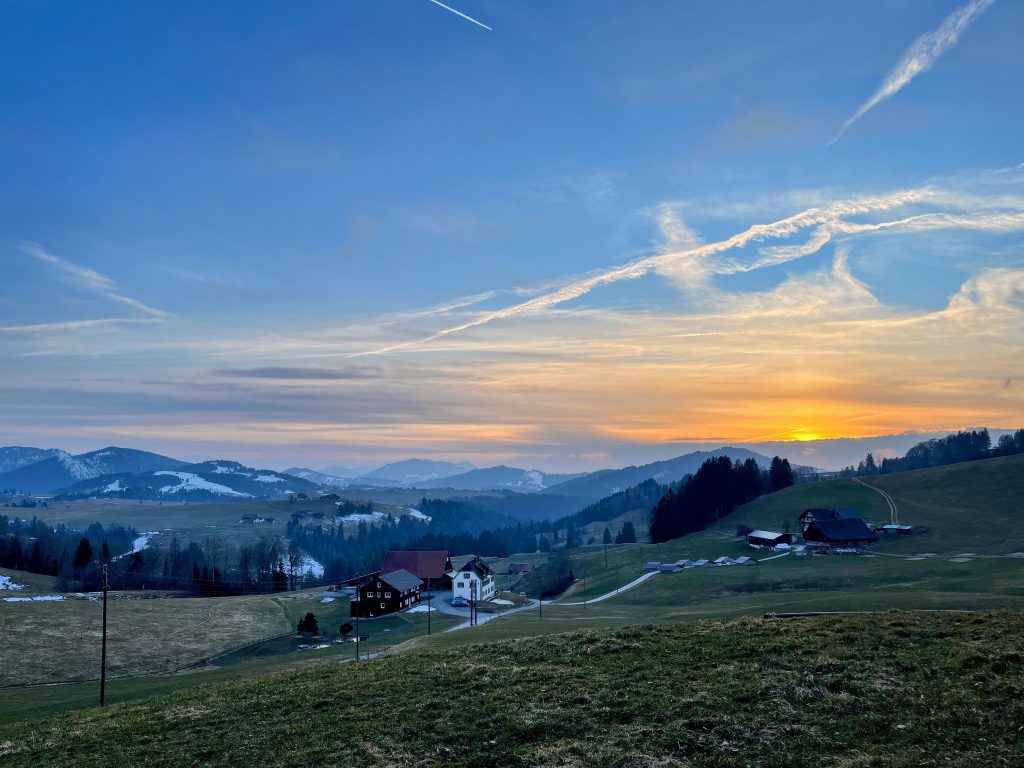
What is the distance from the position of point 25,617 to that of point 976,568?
127 m

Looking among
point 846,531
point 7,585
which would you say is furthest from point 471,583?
point 7,585

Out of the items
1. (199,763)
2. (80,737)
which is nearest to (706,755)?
(199,763)

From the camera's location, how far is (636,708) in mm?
24578

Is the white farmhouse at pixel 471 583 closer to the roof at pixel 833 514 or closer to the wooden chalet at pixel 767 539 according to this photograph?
the wooden chalet at pixel 767 539

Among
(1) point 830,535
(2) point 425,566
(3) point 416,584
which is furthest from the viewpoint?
(2) point 425,566

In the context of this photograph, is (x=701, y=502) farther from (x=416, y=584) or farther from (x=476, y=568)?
(x=416, y=584)

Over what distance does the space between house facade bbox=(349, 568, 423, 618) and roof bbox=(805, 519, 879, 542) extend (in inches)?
3276

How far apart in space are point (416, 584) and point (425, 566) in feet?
75.6

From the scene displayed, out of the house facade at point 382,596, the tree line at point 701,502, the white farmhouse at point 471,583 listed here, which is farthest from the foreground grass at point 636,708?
the tree line at point 701,502

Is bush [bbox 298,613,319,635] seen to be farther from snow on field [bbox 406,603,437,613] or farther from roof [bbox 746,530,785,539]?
roof [bbox 746,530,785,539]

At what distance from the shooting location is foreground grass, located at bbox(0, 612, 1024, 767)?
67.7ft

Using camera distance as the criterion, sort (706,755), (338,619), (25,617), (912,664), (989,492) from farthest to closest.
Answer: (989,492)
(338,619)
(25,617)
(912,664)
(706,755)

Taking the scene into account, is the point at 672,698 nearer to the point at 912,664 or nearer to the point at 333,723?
the point at 912,664

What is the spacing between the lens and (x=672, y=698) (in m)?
25.1
